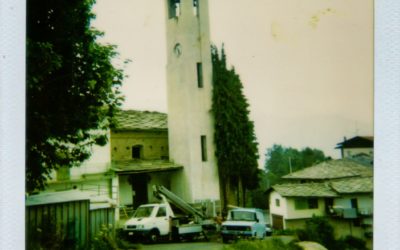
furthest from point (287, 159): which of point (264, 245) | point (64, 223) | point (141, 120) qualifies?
point (64, 223)

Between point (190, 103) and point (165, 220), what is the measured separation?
4.77 ft

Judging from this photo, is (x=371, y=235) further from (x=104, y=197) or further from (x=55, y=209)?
(x=55, y=209)

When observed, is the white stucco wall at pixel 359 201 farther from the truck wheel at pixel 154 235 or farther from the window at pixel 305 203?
the truck wheel at pixel 154 235

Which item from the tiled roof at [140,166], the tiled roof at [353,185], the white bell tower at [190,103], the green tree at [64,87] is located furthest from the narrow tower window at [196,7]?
the tiled roof at [353,185]

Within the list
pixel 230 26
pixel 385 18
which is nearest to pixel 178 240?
pixel 230 26

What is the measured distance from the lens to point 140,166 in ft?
13.5

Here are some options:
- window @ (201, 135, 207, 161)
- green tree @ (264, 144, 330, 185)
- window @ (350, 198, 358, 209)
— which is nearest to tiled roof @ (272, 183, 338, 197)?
green tree @ (264, 144, 330, 185)

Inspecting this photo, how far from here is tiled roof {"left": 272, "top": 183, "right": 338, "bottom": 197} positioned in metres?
3.76

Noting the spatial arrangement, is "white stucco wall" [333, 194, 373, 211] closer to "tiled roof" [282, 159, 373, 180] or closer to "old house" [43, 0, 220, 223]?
"tiled roof" [282, 159, 373, 180]

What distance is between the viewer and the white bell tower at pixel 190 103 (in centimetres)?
411

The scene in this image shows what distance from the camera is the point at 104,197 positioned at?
3.91 meters

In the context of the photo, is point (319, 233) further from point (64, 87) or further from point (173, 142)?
point (64, 87)

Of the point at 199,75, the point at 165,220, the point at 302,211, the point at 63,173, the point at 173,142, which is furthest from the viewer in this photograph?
the point at 199,75

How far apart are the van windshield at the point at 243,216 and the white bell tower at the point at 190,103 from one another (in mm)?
324
